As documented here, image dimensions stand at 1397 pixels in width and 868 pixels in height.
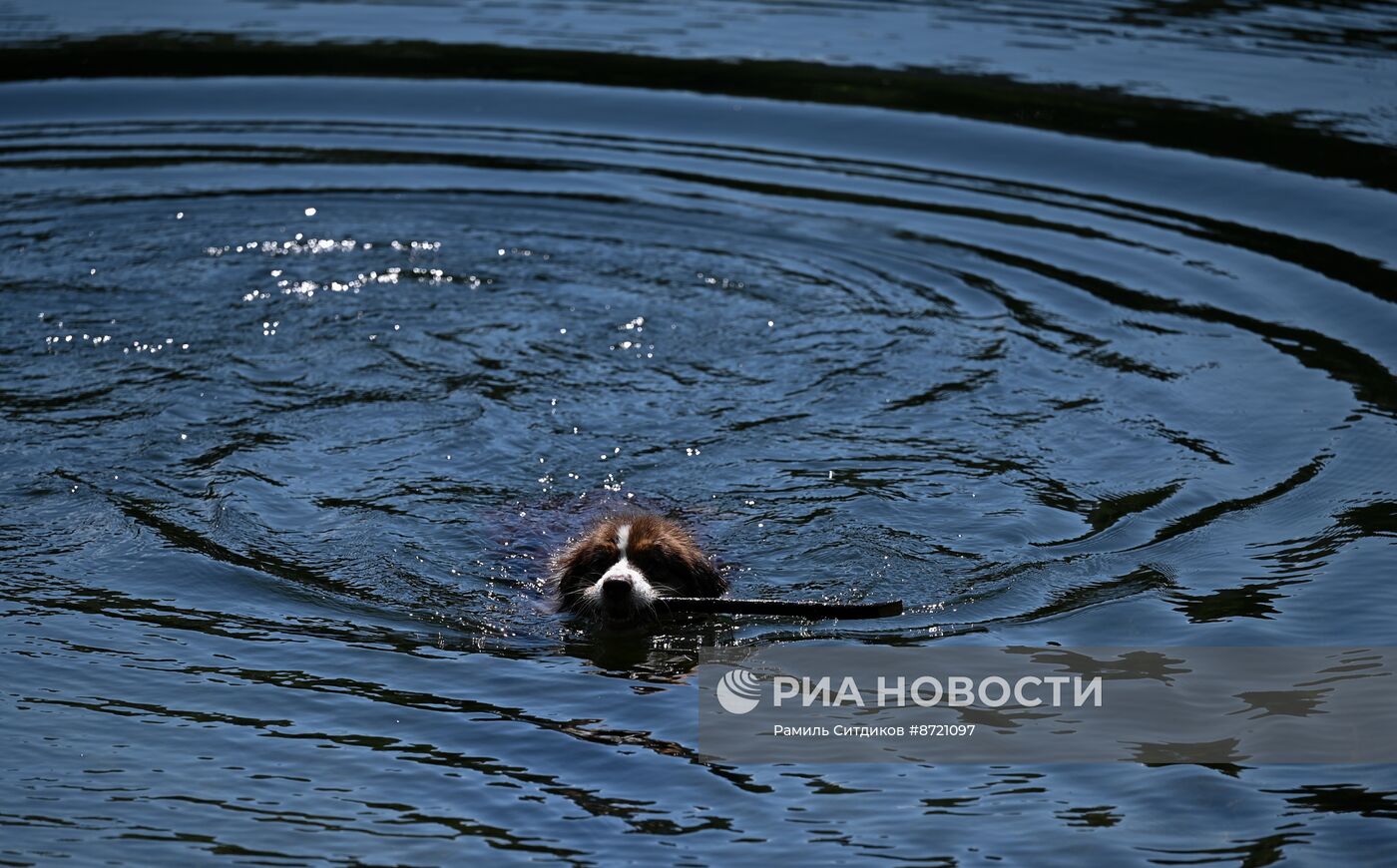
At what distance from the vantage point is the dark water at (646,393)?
5.42 meters

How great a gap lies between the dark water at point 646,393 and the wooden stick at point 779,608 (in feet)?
0.39

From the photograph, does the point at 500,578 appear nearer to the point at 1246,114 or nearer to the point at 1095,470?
the point at 1095,470

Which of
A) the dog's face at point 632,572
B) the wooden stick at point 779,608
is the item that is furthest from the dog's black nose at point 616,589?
the wooden stick at point 779,608

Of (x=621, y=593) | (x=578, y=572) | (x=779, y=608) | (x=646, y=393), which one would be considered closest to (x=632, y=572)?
(x=621, y=593)

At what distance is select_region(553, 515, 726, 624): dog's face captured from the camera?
6.68 m

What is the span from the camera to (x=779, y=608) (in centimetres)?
643

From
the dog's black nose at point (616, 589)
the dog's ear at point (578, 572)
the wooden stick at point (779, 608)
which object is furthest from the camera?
the dog's ear at point (578, 572)

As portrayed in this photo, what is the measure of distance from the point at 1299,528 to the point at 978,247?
14.2 feet

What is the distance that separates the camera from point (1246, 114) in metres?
13.0

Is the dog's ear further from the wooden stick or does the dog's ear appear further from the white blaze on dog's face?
the wooden stick

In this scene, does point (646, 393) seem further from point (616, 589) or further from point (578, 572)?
point (616, 589)

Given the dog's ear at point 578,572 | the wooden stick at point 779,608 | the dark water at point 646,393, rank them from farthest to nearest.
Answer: the dog's ear at point 578,572 < the wooden stick at point 779,608 < the dark water at point 646,393

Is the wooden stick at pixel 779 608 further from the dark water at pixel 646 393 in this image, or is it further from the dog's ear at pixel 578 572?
the dog's ear at pixel 578 572

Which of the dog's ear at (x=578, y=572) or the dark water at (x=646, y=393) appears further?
the dog's ear at (x=578, y=572)
